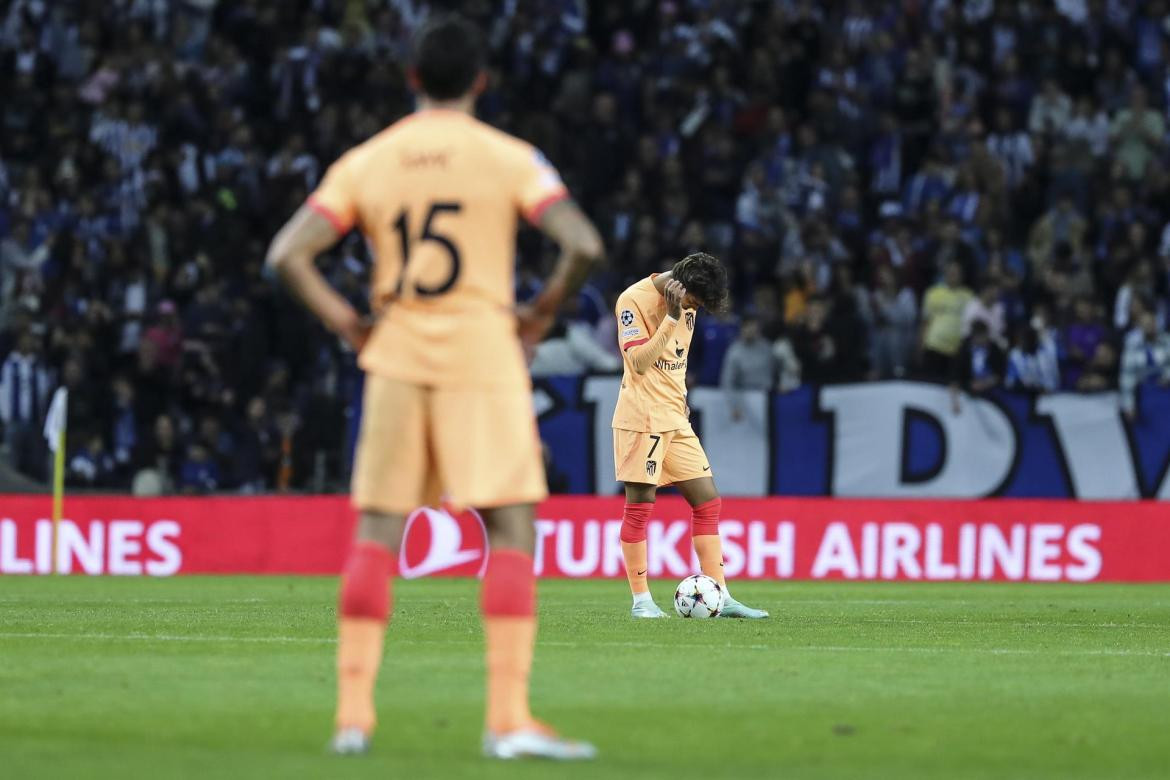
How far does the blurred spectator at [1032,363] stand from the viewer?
78.5 feet

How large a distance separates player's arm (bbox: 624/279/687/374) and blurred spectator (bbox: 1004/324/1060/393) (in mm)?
10900

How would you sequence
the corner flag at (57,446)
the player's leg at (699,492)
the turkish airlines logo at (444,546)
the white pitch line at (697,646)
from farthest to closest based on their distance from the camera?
the turkish airlines logo at (444,546) < the corner flag at (57,446) < the player's leg at (699,492) < the white pitch line at (697,646)

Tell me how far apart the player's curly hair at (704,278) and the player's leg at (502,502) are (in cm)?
653

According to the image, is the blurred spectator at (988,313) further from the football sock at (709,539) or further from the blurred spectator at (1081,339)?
the football sock at (709,539)

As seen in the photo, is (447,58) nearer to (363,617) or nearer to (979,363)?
(363,617)

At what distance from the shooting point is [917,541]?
22.5m

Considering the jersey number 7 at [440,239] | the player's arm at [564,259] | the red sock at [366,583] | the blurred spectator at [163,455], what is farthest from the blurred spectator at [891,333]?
the red sock at [366,583]

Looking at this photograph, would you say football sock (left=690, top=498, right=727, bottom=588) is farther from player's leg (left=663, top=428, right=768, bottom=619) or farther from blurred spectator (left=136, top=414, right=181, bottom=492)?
blurred spectator (left=136, top=414, right=181, bottom=492)

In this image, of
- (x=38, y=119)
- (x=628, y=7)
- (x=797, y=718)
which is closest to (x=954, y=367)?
(x=628, y=7)

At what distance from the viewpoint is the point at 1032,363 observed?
24.0 metres

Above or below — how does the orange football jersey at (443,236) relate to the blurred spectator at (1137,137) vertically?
below

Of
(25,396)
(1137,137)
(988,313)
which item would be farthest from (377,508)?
(1137,137)

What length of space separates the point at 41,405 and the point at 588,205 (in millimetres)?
7671

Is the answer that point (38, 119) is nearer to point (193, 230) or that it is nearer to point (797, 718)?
point (193, 230)
